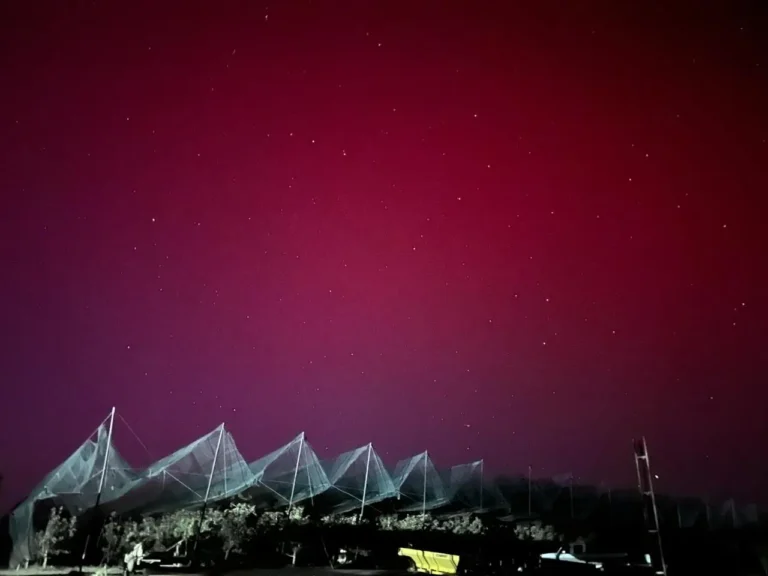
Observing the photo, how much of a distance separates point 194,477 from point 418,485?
11885 mm

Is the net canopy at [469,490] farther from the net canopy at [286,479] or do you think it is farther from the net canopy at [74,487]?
the net canopy at [74,487]

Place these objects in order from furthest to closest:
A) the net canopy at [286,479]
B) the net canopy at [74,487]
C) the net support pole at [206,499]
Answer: the net canopy at [286,479] → the net support pole at [206,499] → the net canopy at [74,487]

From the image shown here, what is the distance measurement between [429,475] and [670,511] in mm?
9932

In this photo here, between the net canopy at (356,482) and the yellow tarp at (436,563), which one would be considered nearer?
the yellow tarp at (436,563)

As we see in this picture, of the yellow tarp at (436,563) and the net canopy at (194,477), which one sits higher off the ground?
the net canopy at (194,477)

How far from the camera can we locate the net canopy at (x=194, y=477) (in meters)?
15.0

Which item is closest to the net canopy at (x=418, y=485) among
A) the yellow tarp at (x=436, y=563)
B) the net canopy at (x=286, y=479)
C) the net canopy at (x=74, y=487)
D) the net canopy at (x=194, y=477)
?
the net canopy at (x=286, y=479)

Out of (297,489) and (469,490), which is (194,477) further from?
(469,490)

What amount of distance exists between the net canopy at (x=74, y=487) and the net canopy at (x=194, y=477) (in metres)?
1.96

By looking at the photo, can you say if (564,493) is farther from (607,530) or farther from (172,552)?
(172,552)

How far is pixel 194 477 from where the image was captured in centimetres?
1733

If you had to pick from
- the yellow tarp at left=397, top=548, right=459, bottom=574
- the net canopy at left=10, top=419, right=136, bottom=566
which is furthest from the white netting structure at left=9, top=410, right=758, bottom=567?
the yellow tarp at left=397, top=548, right=459, bottom=574

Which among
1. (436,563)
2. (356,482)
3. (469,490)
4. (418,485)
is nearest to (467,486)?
(469,490)

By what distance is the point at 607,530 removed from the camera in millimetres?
25609
